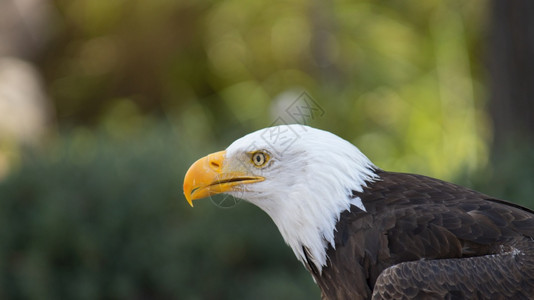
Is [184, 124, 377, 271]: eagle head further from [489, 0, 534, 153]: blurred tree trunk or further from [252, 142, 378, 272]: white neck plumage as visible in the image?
[489, 0, 534, 153]: blurred tree trunk

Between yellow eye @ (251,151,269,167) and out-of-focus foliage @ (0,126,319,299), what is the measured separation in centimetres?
255

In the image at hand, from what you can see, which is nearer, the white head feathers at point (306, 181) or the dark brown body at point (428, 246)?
the dark brown body at point (428, 246)

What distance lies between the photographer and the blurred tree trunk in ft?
20.4

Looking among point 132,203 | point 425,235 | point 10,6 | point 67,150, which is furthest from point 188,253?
point 10,6

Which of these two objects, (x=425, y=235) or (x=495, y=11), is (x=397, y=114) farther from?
(x=425, y=235)

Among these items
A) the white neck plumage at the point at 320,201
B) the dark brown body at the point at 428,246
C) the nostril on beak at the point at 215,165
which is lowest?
the dark brown body at the point at 428,246

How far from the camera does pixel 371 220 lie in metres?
3.12

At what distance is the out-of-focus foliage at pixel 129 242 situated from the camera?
5836 millimetres

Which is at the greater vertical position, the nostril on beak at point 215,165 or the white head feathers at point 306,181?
the nostril on beak at point 215,165

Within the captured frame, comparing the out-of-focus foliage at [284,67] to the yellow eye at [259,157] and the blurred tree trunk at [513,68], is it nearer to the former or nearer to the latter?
the blurred tree trunk at [513,68]

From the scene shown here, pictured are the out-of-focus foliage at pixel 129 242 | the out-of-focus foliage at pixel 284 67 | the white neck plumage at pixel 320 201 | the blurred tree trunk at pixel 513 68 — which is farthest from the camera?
the out-of-focus foliage at pixel 284 67

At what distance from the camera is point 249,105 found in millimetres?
11086

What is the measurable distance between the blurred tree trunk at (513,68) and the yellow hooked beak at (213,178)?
3.60 meters

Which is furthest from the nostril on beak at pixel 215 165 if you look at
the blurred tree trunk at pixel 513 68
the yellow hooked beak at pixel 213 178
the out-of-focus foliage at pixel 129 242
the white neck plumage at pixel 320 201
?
the blurred tree trunk at pixel 513 68
